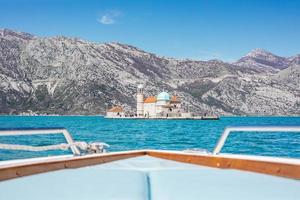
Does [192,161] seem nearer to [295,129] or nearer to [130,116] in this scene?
[295,129]

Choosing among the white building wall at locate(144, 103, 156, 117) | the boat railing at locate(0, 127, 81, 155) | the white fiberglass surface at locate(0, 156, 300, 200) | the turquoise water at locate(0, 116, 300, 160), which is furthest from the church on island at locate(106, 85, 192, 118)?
the white fiberglass surface at locate(0, 156, 300, 200)

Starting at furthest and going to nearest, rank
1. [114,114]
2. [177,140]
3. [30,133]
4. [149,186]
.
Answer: [114,114] → [177,140] → [30,133] → [149,186]

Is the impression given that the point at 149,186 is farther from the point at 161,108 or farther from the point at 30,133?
the point at 161,108

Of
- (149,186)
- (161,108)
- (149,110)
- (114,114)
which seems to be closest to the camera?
(149,186)

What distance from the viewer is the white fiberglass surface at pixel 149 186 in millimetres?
2670

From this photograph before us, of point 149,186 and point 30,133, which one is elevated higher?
point 30,133

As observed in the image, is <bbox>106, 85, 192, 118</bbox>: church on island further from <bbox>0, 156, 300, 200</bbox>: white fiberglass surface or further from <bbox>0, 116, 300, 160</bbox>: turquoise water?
<bbox>0, 156, 300, 200</bbox>: white fiberglass surface

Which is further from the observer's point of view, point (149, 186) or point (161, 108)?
point (161, 108)

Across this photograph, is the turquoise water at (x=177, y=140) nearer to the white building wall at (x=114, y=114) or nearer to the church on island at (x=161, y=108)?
the church on island at (x=161, y=108)

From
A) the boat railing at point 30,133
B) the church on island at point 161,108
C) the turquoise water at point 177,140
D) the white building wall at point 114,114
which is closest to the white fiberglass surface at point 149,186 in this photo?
the boat railing at point 30,133

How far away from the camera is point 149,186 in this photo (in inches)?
118

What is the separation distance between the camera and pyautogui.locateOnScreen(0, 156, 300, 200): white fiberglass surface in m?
2.67

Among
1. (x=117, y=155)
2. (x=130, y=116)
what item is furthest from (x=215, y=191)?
(x=130, y=116)

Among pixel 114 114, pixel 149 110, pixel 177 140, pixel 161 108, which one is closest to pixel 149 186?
pixel 177 140
